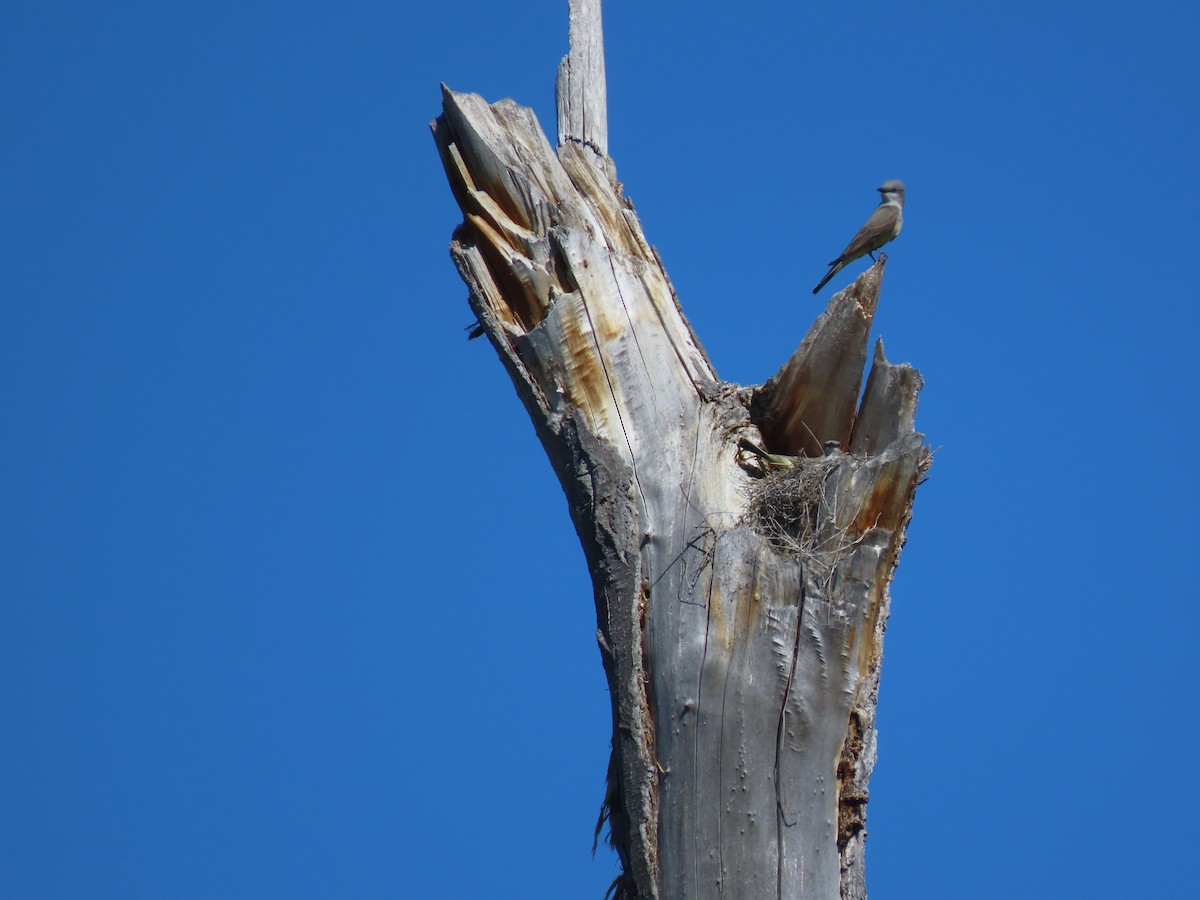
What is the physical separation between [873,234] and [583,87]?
2.27 m

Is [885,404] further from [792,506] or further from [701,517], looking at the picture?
[701,517]

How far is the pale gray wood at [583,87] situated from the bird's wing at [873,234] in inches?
76.2

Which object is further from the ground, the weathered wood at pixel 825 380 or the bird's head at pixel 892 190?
the bird's head at pixel 892 190

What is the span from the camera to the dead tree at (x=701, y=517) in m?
4.49

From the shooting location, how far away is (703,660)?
465cm

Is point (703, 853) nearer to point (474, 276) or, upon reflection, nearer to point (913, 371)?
point (913, 371)

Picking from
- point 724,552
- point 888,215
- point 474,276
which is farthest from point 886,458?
point 888,215

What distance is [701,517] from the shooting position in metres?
4.96

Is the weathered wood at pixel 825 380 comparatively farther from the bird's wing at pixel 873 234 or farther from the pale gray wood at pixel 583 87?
the bird's wing at pixel 873 234

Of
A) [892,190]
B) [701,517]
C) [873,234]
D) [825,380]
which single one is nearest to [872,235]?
[873,234]

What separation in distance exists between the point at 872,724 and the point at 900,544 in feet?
2.46

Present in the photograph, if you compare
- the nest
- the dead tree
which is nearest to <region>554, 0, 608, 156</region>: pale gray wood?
the dead tree

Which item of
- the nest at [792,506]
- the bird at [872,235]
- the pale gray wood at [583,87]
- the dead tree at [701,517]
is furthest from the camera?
the bird at [872,235]

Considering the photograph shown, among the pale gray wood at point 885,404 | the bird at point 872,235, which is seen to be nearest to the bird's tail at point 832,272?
the bird at point 872,235
